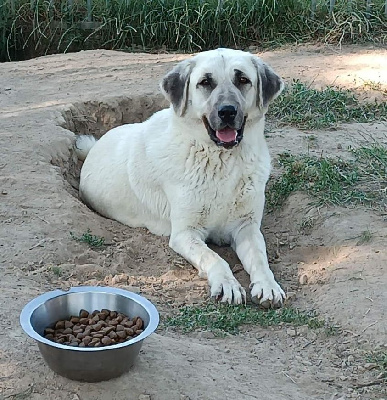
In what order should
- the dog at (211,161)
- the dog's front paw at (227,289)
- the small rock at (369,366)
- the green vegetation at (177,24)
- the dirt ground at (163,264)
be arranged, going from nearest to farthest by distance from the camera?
the dirt ground at (163,264)
the small rock at (369,366)
the dog's front paw at (227,289)
the dog at (211,161)
the green vegetation at (177,24)

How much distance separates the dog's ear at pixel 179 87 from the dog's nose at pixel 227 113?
0.33 metres

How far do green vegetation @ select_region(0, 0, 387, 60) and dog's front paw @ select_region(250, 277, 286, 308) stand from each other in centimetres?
497

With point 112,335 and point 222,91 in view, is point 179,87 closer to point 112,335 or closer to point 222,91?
point 222,91

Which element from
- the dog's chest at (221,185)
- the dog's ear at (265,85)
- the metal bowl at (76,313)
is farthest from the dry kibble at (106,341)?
the dog's ear at (265,85)

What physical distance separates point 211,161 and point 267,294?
0.95 meters

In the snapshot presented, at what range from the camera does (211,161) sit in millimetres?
4391

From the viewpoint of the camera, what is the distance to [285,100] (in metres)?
6.34

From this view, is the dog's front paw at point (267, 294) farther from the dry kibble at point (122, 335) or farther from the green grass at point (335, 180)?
the dry kibble at point (122, 335)

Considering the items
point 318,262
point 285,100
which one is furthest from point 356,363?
point 285,100

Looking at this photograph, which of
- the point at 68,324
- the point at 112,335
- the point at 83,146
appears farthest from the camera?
the point at 83,146

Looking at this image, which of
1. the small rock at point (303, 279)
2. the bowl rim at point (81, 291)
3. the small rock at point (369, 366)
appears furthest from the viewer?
the small rock at point (303, 279)

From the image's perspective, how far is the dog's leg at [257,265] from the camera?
Result: 150 inches

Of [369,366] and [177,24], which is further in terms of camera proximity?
[177,24]

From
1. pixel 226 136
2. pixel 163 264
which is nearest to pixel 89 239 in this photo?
pixel 163 264
